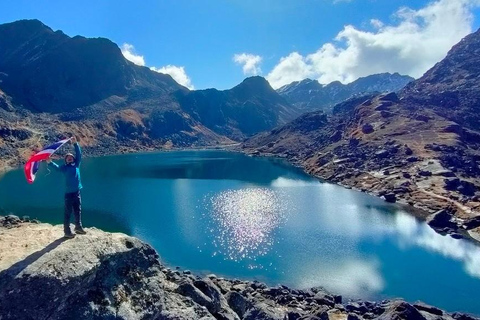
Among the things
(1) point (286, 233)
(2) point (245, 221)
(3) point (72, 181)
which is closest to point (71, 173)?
(3) point (72, 181)

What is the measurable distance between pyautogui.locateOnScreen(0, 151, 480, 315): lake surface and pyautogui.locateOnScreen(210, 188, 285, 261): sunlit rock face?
25cm

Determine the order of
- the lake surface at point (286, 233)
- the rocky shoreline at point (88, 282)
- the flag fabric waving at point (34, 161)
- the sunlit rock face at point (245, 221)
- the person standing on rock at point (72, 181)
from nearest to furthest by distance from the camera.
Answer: the rocky shoreline at point (88, 282) → the flag fabric waving at point (34, 161) → the person standing on rock at point (72, 181) → the lake surface at point (286, 233) → the sunlit rock face at point (245, 221)

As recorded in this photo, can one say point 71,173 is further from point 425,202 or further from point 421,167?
point 421,167

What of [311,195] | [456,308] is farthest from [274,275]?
[311,195]

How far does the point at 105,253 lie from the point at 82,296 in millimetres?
2361

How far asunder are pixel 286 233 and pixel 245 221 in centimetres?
1235

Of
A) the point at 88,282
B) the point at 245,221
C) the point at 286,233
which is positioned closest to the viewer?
the point at 88,282

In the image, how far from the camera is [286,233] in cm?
8138

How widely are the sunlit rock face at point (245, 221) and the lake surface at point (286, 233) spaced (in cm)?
25

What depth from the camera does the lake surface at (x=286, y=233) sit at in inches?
2351

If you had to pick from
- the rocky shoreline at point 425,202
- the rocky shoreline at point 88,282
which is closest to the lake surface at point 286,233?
the rocky shoreline at point 425,202

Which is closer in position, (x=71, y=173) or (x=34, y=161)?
(x=71, y=173)

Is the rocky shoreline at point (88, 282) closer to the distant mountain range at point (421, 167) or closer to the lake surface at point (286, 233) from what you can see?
the lake surface at point (286, 233)

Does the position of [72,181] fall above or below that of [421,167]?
above
